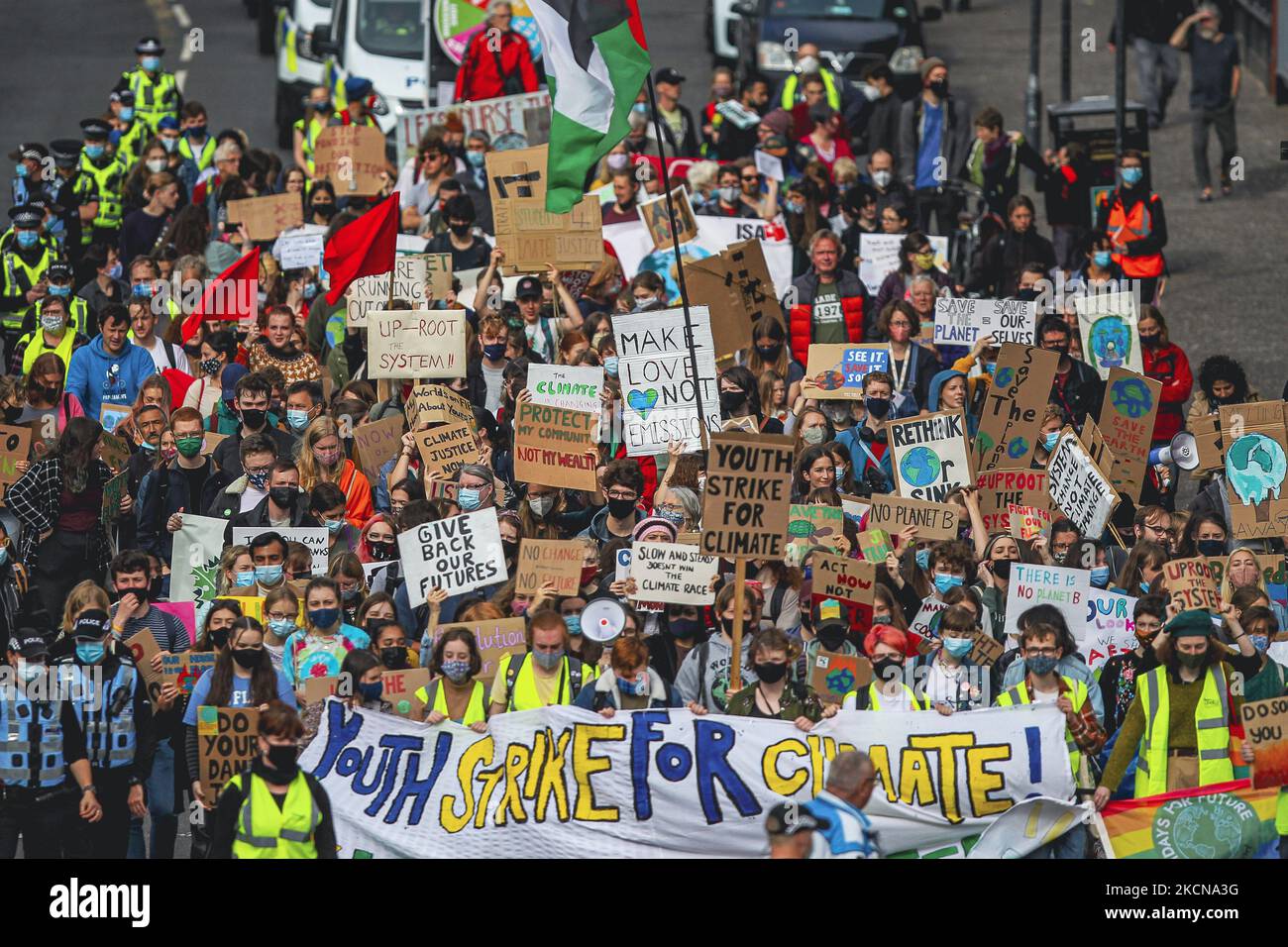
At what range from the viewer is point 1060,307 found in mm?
16250

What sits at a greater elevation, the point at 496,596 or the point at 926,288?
the point at 926,288

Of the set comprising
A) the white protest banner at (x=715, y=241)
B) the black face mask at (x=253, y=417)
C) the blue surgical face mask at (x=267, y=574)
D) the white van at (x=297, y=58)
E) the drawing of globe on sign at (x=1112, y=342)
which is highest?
the white van at (x=297, y=58)

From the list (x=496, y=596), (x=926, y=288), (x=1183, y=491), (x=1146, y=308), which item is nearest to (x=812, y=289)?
(x=926, y=288)

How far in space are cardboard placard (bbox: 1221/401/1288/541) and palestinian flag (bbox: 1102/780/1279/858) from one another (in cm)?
267

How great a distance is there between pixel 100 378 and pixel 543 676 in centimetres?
474

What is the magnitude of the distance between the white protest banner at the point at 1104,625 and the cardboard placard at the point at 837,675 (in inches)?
51.7

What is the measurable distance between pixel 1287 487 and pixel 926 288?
3373mm

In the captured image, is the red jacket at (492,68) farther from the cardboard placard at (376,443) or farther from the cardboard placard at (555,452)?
the cardboard placard at (555,452)

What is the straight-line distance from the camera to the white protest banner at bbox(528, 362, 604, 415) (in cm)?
1395

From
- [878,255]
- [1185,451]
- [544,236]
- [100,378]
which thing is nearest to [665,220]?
[544,236]

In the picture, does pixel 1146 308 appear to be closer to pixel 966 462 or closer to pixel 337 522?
pixel 966 462

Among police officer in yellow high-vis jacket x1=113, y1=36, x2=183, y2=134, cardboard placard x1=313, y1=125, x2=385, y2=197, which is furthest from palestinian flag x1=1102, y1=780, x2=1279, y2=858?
police officer in yellow high-vis jacket x1=113, y1=36, x2=183, y2=134

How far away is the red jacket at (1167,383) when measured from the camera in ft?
50.7

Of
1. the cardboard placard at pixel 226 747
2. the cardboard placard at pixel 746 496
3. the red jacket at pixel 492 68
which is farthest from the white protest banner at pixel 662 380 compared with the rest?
the red jacket at pixel 492 68
